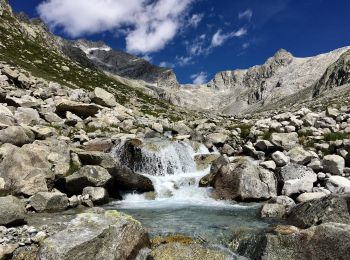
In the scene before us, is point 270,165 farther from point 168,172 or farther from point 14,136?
point 14,136

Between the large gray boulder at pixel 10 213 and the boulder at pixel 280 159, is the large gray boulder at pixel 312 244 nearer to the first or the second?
the large gray boulder at pixel 10 213

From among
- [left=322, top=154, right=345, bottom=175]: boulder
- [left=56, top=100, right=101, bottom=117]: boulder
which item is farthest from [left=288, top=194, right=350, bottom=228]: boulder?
[left=56, top=100, right=101, bottom=117]: boulder

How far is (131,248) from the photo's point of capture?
1360 centimetres

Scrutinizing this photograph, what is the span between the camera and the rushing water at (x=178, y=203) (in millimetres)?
18234

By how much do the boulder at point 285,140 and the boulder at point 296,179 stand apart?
19.7 ft

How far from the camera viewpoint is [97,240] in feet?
42.8

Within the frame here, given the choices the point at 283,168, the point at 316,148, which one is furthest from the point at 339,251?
the point at 316,148

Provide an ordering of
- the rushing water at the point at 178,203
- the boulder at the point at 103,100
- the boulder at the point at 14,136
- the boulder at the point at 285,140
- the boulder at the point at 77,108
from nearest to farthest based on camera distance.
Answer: the rushing water at the point at 178,203, the boulder at the point at 14,136, the boulder at the point at 285,140, the boulder at the point at 77,108, the boulder at the point at 103,100

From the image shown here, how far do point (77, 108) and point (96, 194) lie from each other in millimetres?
22420

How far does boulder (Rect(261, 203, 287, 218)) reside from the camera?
797 inches

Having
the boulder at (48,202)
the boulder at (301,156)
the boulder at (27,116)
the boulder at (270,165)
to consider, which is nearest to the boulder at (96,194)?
the boulder at (48,202)

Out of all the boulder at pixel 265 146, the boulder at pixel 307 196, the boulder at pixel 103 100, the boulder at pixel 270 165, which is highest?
the boulder at pixel 103 100

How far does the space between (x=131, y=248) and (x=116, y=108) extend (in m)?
40.2

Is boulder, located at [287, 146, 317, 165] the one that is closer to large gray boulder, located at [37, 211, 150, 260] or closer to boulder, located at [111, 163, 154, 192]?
boulder, located at [111, 163, 154, 192]
